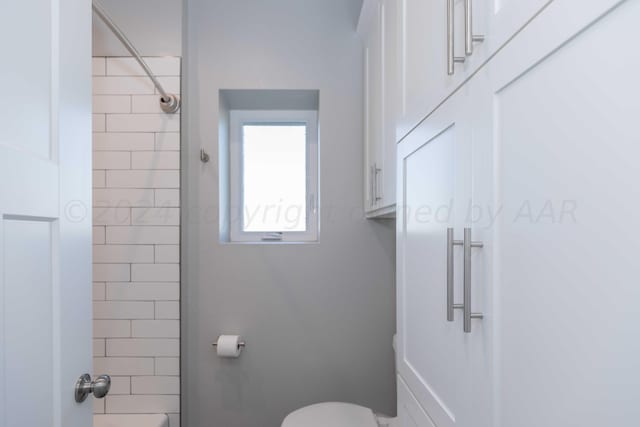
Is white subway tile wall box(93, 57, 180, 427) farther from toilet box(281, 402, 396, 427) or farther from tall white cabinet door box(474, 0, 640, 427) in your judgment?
tall white cabinet door box(474, 0, 640, 427)

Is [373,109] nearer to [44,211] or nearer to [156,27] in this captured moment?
[156,27]

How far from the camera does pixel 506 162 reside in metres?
0.54

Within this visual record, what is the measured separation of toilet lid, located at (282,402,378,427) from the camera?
1.51m

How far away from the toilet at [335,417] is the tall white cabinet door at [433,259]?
62 cm

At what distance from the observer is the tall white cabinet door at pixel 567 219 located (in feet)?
1.11

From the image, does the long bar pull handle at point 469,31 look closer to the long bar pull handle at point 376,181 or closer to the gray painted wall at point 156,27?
the long bar pull handle at point 376,181

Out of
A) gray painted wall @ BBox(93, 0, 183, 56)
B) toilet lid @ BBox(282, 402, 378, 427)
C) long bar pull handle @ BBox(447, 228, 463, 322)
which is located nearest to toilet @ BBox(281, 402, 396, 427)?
toilet lid @ BBox(282, 402, 378, 427)

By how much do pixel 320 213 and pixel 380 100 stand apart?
63cm

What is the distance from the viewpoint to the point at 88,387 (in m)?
0.81

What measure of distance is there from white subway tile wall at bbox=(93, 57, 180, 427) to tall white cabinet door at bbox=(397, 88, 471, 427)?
110cm

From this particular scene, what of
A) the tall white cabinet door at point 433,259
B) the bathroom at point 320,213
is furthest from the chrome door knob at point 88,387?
the tall white cabinet door at point 433,259

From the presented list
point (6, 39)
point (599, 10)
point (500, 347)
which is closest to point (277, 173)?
point (6, 39)

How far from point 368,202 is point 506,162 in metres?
1.12

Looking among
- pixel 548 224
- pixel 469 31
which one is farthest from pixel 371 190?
pixel 548 224
